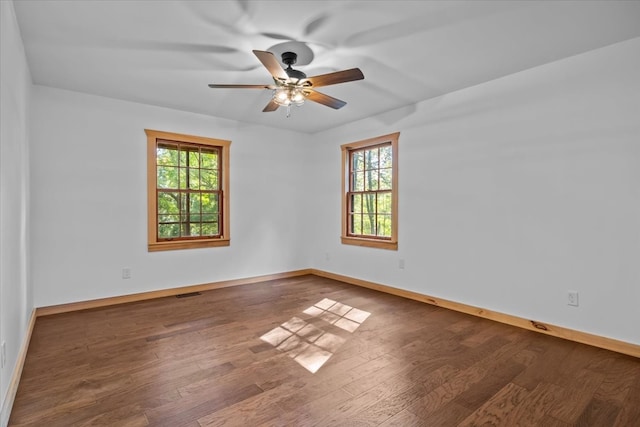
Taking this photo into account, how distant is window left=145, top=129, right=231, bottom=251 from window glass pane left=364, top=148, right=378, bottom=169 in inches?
82.2

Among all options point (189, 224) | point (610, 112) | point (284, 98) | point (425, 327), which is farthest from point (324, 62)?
point (189, 224)

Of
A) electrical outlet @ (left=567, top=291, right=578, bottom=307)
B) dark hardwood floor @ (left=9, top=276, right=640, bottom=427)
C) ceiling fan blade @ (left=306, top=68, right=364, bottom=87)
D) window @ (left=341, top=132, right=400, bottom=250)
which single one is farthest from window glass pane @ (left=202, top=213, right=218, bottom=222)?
electrical outlet @ (left=567, top=291, right=578, bottom=307)

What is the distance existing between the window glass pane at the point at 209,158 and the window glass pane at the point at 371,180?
2279 mm

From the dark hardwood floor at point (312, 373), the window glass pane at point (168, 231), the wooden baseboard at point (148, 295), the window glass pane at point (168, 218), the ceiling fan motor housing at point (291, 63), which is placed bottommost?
the dark hardwood floor at point (312, 373)

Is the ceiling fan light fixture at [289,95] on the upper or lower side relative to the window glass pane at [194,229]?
upper

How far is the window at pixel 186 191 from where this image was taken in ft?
14.7

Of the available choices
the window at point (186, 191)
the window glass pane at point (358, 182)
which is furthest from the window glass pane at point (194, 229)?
the window glass pane at point (358, 182)

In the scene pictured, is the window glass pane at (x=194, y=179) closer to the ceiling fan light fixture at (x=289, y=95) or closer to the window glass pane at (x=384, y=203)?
the ceiling fan light fixture at (x=289, y=95)

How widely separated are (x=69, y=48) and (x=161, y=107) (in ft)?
5.33

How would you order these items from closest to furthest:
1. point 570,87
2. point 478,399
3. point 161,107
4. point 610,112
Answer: point 478,399 → point 610,112 → point 570,87 → point 161,107

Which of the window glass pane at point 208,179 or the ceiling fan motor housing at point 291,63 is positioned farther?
the window glass pane at point 208,179

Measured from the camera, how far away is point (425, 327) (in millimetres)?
3332

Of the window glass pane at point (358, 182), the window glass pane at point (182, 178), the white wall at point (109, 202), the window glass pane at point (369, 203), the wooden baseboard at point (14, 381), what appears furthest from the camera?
the window glass pane at point (358, 182)

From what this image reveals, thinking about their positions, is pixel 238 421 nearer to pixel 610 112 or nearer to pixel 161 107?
pixel 610 112
